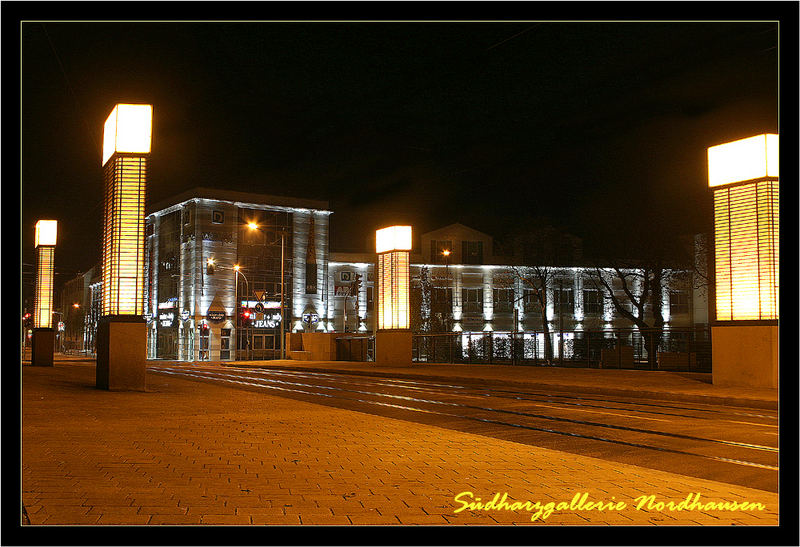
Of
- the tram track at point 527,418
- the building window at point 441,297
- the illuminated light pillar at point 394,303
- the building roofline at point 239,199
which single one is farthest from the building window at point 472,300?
the tram track at point 527,418

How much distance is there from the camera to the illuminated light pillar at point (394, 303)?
31.8 meters

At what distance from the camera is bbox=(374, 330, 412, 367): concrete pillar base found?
31.7 meters

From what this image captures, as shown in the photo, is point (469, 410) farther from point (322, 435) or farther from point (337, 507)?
point (337, 507)

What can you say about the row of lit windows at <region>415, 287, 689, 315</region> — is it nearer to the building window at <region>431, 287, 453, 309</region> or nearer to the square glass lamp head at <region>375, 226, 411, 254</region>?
the building window at <region>431, 287, 453, 309</region>

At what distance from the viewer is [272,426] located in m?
11.5

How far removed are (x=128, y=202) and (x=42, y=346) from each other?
14.9 m

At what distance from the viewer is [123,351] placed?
53.0 ft

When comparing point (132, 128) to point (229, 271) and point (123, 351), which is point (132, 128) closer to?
point (123, 351)

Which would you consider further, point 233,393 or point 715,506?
point 233,393

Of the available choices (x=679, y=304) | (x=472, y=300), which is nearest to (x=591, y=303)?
(x=679, y=304)

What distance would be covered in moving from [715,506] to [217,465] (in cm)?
463

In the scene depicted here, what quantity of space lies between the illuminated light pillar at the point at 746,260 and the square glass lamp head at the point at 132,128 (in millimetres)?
13408
